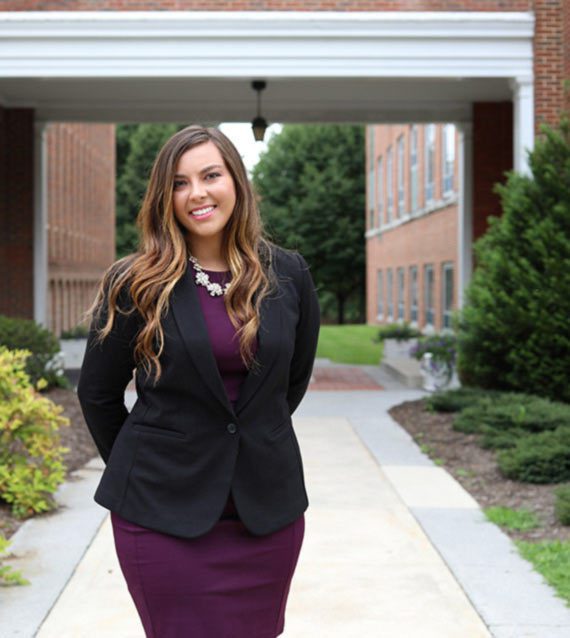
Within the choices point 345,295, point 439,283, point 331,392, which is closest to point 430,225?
point 439,283

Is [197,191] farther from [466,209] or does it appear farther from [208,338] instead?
[466,209]

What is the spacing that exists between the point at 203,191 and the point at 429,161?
26.3 metres

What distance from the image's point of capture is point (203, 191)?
2.93m

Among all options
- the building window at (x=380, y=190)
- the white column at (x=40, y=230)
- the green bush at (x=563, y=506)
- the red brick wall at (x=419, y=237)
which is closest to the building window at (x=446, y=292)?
the red brick wall at (x=419, y=237)

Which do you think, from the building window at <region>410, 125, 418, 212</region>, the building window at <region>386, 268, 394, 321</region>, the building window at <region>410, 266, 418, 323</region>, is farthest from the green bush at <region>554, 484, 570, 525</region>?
the building window at <region>386, 268, 394, 321</region>

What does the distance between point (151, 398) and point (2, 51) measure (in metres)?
11.9

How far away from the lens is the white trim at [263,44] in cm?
1365

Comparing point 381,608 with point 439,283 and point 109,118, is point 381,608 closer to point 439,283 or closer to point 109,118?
point 109,118

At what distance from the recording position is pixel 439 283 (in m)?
27.1

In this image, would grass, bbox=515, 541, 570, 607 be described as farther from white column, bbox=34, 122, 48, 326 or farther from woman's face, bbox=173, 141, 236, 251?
white column, bbox=34, 122, 48, 326

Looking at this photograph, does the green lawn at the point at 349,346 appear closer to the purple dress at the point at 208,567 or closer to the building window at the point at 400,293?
the building window at the point at 400,293

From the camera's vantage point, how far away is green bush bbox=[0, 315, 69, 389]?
13.6 metres

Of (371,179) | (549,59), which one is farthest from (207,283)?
(371,179)

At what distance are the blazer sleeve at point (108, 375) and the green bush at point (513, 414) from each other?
7115mm
